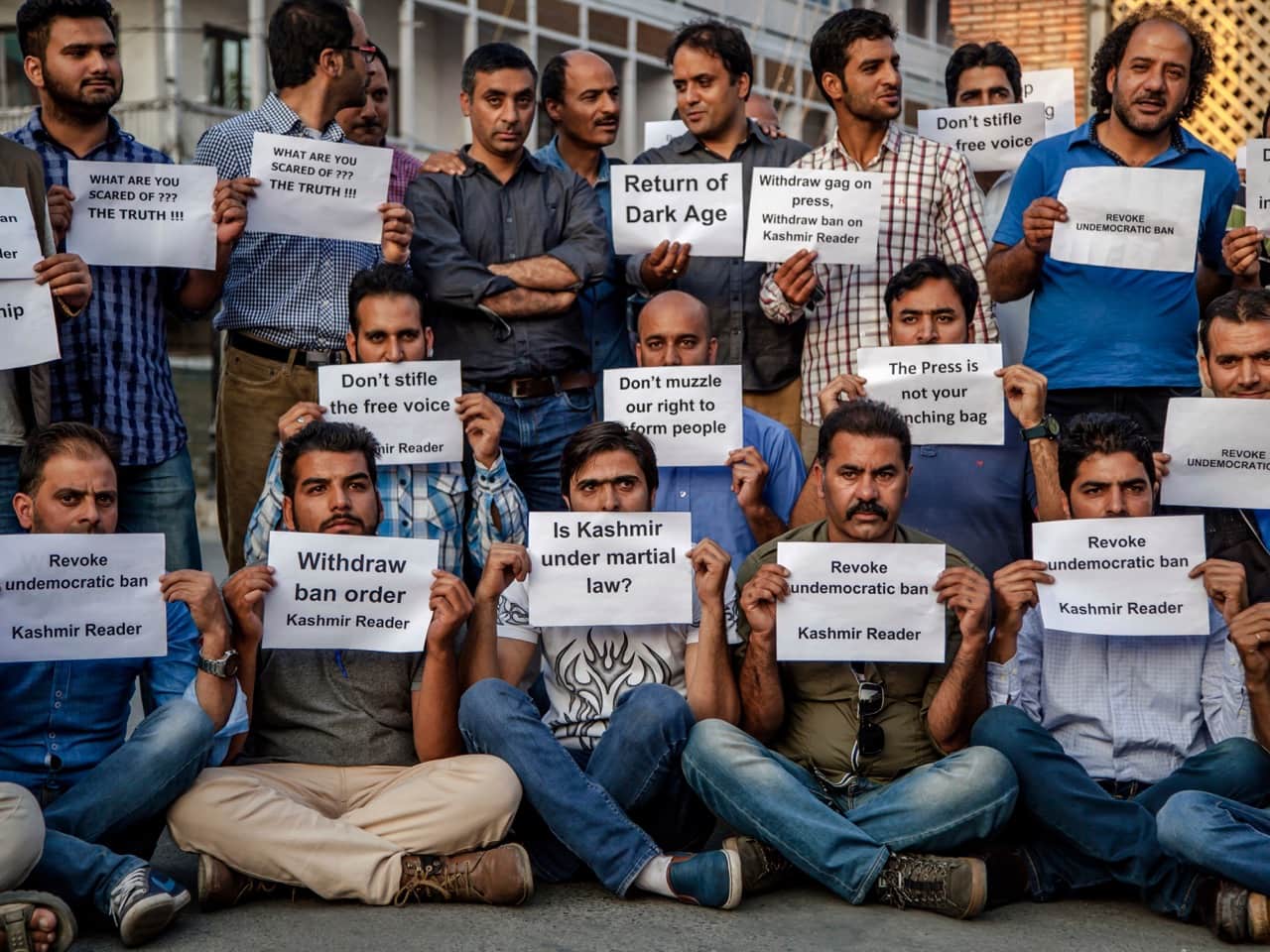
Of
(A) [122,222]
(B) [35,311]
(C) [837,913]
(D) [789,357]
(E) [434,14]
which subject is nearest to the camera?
(C) [837,913]

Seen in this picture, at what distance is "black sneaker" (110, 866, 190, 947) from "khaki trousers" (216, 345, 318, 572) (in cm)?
217

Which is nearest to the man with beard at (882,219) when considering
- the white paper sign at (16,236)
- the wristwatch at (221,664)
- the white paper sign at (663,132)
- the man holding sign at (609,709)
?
the white paper sign at (663,132)

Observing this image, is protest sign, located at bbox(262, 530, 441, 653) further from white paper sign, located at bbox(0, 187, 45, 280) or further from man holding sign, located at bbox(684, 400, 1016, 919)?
white paper sign, located at bbox(0, 187, 45, 280)

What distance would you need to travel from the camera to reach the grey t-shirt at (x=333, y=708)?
5570 mm

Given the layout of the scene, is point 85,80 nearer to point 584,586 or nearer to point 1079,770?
point 584,586

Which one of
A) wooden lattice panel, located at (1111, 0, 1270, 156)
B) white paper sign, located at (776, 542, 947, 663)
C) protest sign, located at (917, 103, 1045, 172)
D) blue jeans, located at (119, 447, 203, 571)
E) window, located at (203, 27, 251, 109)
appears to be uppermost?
window, located at (203, 27, 251, 109)

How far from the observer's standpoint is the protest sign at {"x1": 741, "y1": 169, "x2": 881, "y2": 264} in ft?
22.2

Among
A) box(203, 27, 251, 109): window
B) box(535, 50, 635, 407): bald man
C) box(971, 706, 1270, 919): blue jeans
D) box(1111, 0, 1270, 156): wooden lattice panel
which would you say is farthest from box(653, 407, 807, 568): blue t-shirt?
box(203, 27, 251, 109): window

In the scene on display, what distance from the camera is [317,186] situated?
656 cm

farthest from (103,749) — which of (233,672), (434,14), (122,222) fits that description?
(434,14)

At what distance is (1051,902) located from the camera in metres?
5.30

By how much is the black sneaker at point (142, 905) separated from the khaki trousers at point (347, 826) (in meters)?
0.25

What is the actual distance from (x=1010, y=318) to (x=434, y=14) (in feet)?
73.5

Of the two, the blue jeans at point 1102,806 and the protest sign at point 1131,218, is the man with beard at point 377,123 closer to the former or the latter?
the protest sign at point 1131,218
